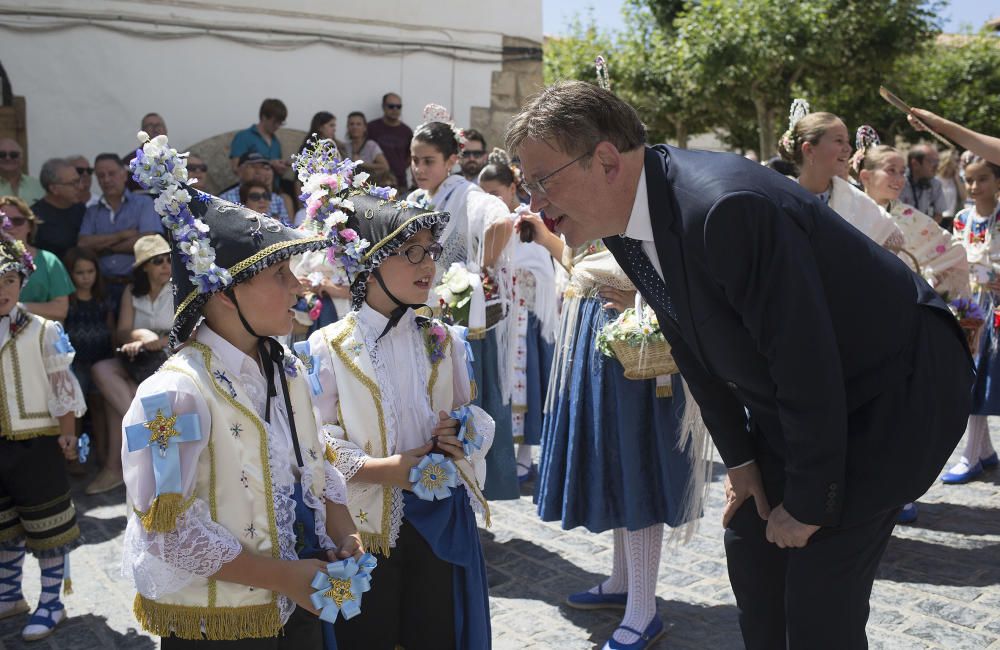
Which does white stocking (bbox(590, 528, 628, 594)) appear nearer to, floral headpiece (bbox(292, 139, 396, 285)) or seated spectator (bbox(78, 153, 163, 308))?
floral headpiece (bbox(292, 139, 396, 285))

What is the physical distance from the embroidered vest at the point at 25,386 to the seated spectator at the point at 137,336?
7.15ft

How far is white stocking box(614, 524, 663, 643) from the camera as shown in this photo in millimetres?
3850

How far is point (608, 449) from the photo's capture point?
4.01m

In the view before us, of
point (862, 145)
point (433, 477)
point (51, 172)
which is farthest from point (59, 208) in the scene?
point (862, 145)

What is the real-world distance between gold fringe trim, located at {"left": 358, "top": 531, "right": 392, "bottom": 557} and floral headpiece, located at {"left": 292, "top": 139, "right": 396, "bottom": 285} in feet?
3.02

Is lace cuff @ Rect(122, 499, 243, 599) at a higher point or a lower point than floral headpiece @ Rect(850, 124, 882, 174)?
lower

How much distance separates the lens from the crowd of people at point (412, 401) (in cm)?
222

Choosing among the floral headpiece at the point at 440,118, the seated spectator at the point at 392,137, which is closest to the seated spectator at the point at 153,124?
the seated spectator at the point at 392,137

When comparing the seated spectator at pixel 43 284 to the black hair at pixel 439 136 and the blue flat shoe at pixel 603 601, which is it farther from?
the blue flat shoe at pixel 603 601

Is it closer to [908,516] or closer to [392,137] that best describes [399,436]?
[908,516]

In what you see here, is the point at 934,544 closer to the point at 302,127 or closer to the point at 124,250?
the point at 124,250

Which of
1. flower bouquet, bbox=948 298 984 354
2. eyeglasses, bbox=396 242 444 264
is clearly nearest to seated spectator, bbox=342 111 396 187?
flower bouquet, bbox=948 298 984 354

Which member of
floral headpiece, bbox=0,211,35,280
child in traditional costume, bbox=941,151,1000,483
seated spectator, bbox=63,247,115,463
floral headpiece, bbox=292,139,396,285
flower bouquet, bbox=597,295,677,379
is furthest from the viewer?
seated spectator, bbox=63,247,115,463

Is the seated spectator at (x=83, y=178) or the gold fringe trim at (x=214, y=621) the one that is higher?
the seated spectator at (x=83, y=178)
